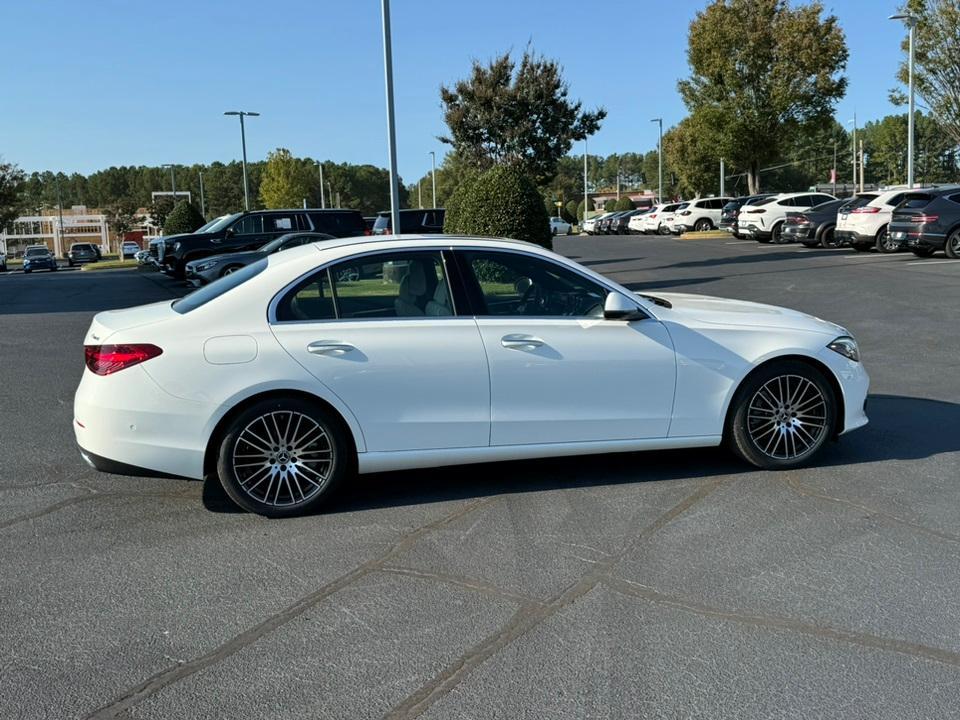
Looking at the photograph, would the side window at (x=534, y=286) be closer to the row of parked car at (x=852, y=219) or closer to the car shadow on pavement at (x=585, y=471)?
the car shadow on pavement at (x=585, y=471)

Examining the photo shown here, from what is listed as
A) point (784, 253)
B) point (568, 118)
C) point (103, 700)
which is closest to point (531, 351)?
point (103, 700)

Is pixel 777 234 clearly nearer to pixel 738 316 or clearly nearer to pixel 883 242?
pixel 883 242

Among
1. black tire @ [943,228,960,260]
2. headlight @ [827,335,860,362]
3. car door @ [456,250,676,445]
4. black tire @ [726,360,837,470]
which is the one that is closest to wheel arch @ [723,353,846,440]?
black tire @ [726,360,837,470]

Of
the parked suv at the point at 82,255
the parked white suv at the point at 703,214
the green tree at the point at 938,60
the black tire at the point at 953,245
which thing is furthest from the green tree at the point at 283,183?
the black tire at the point at 953,245

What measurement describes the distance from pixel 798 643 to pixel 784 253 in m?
24.8

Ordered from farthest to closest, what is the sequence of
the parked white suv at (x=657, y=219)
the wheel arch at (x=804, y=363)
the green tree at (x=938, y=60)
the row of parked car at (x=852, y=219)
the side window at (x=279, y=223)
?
the parked white suv at (x=657, y=219), the green tree at (x=938, y=60), the side window at (x=279, y=223), the row of parked car at (x=852, y=219), the wheel arch at (x=804, y=363)

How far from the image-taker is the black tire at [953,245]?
21016 mm

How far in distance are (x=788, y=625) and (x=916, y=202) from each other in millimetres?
20689

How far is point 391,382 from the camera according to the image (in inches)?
202

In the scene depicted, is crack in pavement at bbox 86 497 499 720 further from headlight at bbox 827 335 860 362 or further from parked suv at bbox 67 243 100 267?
parked suv at bbox 67 243 100 267

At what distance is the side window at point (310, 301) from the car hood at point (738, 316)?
2.00m

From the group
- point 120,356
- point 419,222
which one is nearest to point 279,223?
point 419,222

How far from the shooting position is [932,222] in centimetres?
2098

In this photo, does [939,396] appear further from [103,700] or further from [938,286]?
[938,286]
